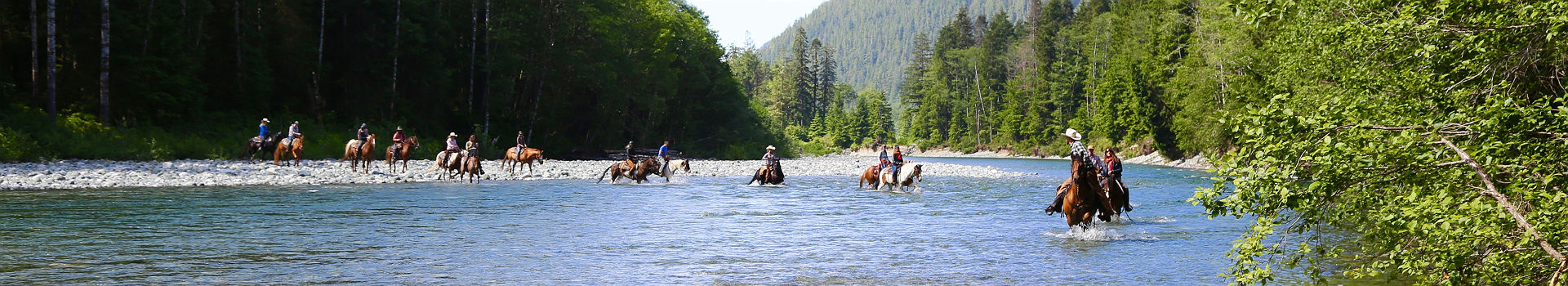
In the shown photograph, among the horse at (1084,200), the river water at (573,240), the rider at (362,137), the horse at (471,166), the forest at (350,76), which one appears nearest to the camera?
the river water at (573,240)

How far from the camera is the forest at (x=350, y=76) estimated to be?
3562cm

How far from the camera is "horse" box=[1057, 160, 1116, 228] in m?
15.2

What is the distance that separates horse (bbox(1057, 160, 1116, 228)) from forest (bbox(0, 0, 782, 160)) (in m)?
29.4

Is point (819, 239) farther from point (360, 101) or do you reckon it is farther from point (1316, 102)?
point (360, 101)

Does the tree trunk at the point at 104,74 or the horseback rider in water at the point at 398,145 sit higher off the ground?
the tree trunk at the point at 104,74

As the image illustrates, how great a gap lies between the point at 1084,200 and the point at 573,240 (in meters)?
7.47

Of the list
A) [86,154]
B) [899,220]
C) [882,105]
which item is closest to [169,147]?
[86,154]

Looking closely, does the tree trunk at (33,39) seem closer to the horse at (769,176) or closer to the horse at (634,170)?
the horse at (634,170)

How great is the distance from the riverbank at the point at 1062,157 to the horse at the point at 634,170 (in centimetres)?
1751

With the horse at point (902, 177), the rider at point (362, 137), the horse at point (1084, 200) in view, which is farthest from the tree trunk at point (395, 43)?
the horse at point (1084, 200)

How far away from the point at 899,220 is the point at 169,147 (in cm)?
2783

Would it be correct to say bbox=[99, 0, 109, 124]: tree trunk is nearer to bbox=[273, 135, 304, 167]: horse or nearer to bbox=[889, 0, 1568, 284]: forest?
bbox=[273, 135, 304, 167]: horse

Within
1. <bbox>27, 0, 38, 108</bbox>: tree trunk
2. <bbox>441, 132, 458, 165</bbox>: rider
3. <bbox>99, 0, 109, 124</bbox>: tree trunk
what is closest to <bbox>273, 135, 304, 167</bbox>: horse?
<bbox>441, 132, 458, 165</bbox>: rider

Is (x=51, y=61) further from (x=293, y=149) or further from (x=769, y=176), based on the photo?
(x=769, y=176)
